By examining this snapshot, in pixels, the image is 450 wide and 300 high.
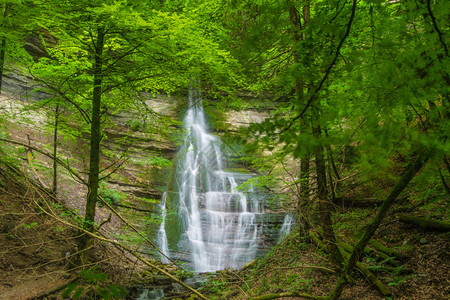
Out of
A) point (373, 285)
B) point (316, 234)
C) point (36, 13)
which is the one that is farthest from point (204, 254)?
point (36, 13)

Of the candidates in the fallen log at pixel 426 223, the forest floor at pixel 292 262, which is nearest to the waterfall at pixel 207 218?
the forest floor at pixel 292 262

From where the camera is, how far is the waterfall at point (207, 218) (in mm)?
11016

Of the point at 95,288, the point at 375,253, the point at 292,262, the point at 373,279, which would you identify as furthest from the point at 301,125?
the point at 292,262

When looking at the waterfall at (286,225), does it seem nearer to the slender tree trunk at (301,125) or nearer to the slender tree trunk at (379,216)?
the slender tree trunk at (301,125)

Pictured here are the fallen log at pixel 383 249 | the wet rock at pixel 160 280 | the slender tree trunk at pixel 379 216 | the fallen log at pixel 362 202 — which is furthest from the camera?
the wet rock at pixel 160 280

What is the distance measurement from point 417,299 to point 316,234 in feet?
8.98

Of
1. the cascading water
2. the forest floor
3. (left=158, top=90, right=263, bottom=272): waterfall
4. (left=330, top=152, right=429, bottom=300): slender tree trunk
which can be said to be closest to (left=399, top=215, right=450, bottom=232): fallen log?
the forest floor

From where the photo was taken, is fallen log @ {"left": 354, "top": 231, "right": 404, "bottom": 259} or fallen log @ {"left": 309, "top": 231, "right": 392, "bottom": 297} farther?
fallen log @ {"left": 354, "top": 231, "right": 404, "bottom": 259}

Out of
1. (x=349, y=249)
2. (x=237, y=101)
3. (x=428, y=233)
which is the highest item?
(x=237, y=101)

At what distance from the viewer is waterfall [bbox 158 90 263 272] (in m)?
11.0

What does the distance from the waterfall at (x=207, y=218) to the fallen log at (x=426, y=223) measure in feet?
15.8

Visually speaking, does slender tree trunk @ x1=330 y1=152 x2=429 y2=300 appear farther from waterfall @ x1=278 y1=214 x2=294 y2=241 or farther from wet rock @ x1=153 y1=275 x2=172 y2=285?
waterfall @ x1=278 y1=214 x2=294 y2=241

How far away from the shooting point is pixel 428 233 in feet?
15.6

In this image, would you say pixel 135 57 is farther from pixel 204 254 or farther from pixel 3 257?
pixel 204 254
